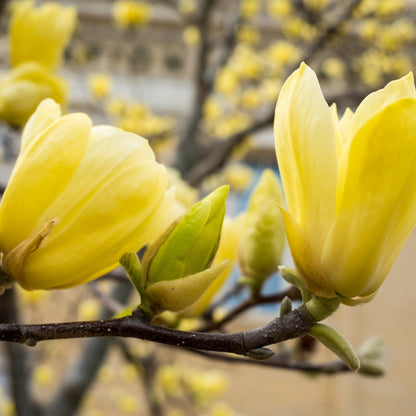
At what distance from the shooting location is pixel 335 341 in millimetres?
253

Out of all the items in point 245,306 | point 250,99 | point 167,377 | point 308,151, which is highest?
point 308,151

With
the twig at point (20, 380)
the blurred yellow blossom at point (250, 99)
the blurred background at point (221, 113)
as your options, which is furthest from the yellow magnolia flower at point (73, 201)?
the blurred yellow blossom at point (250, 99)

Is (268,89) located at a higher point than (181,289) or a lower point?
lower

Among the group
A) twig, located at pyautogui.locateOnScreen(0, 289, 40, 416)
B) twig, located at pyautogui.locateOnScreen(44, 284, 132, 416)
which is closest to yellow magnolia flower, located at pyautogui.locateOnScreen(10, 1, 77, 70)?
twig, located at pyautogui.locateOnScreen(0, 289, 40, 416)

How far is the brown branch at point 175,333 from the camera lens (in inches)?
9.5

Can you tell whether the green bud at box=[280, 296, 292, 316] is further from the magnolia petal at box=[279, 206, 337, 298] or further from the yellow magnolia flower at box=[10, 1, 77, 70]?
the yellow magnolia flower at box=[10, 1, 77, 70]

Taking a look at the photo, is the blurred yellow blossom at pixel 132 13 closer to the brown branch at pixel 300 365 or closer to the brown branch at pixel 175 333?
the brown branch at pixel 300 365

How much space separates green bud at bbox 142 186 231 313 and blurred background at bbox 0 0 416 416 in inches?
51.1

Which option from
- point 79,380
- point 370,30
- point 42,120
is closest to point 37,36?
point 42,120

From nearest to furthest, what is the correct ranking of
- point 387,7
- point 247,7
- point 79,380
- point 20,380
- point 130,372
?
point 20,380 → point 79,380 → point 247,7 → point 387,7 → point 130,372

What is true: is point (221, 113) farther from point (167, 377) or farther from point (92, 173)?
point (92, 173)

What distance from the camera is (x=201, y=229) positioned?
0.28 meters

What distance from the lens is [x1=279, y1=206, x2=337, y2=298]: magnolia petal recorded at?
0.26 meters

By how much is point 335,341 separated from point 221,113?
287 centimetres
